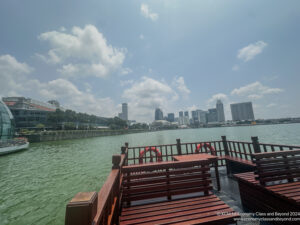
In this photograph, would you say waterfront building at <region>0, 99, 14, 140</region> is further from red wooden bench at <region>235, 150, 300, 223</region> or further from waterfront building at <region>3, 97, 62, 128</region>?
red wooden bench at <region>235, 150, 300, 223</region>

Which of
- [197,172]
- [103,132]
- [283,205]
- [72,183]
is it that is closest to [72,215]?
[197,172]

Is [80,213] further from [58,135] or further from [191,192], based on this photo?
[58,135]

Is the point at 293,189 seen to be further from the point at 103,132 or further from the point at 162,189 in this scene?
the point at 103,132

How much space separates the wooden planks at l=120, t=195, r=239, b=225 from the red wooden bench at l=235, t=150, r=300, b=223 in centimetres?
108

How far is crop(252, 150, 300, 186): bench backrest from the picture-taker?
8.58ft

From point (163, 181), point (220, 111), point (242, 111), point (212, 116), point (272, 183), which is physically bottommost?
point (272, 183)

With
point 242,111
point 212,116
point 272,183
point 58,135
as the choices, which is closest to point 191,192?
point 272,183

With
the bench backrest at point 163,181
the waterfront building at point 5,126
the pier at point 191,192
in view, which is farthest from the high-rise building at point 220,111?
the bench backrest at point 163,181

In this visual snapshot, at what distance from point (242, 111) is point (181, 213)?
192837mm

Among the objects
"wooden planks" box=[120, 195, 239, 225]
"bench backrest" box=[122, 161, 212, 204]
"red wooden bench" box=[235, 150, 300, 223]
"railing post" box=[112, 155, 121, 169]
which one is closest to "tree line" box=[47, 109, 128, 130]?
"railing post" box=[112, 155, 121, 169]

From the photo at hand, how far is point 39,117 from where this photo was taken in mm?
60219

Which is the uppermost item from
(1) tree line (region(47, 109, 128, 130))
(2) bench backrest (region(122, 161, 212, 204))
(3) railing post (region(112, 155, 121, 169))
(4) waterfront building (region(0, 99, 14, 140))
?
(1) tree line (region(47, 109, 128, 130))

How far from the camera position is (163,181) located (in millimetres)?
2439

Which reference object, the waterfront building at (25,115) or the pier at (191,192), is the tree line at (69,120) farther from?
the pier at (191,192)
